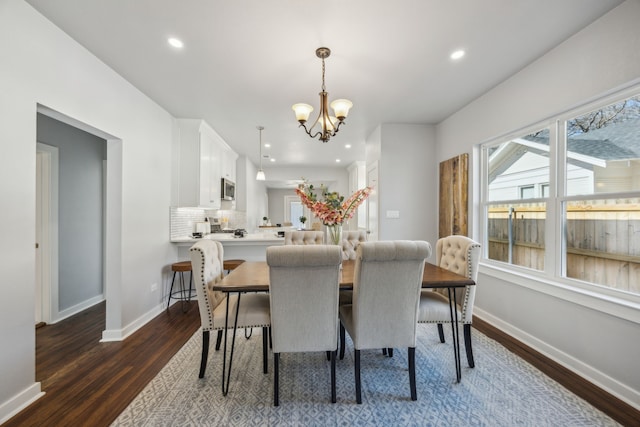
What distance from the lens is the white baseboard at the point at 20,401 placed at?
1.59m

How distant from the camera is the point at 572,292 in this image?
2.07m

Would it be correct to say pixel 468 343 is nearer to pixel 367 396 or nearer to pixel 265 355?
pixel 367 396

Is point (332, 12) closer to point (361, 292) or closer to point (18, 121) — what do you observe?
point (361, 292)

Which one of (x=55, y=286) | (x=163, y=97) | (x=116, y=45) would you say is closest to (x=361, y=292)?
(x=116, y=45)

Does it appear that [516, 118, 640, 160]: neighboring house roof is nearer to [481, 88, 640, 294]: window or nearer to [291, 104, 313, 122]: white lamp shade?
[481, 88, 640, 294]: window

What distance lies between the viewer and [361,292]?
1677mm

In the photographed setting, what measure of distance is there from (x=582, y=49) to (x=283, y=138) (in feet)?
12.5

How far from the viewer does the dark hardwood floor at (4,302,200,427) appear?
1.65 m

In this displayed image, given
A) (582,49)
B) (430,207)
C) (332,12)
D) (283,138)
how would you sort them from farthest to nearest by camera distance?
(283,138), (430,207), (582,49), (332,12)

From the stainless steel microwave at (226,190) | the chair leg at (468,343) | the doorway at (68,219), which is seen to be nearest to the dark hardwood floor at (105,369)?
the doorway at (68,219)

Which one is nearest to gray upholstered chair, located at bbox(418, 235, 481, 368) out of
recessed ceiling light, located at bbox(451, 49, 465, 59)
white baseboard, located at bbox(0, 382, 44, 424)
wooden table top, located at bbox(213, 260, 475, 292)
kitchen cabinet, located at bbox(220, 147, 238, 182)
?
wooden table top, located at bbox(213, 260, 475, 292)

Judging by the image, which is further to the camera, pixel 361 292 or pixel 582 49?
pixel 582 49

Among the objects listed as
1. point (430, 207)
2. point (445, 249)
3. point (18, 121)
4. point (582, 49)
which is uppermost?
point (582, 49)

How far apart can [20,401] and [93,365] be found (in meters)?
0.49
